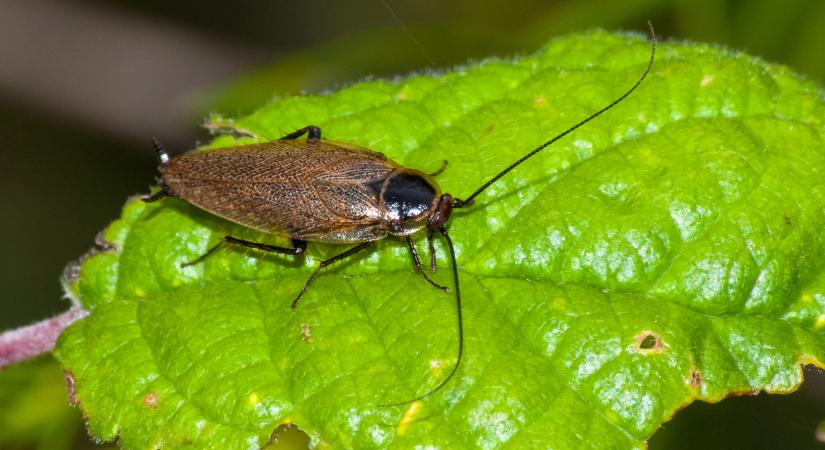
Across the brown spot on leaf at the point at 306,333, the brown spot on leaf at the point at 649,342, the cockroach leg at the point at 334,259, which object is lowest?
the cockroach leg at the point at 334,259

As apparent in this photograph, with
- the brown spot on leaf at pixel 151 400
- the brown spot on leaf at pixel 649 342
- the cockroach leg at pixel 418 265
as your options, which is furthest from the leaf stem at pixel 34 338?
the brown spot on leaf at pixel 649 342

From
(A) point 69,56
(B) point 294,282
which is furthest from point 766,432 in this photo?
(A) point 69,56

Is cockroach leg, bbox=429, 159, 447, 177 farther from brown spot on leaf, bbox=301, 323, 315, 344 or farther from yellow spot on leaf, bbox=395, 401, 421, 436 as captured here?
yellow spot on leaf, bbox=395, 401, 421, 436

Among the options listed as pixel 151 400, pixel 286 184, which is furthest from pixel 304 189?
pixel 151 400

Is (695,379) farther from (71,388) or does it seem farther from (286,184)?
(71,388)

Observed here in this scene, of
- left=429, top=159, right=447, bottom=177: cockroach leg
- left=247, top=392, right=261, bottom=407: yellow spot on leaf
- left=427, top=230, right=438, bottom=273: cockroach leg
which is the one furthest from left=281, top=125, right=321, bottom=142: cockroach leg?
left=247, top=392, right=261, bottom=407: yellow spot on leaf

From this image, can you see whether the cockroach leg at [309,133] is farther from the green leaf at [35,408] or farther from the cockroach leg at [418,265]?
the green leaf at [35,408]

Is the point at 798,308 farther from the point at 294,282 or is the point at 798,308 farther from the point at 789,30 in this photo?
the point at 789,30
